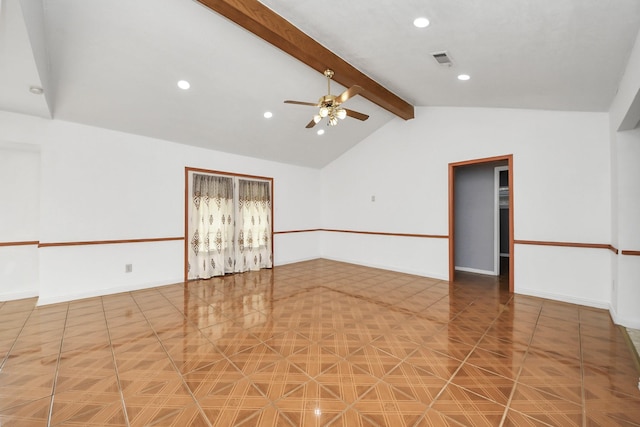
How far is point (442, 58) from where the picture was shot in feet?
10.7

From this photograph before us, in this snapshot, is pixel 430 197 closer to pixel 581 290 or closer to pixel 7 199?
pixel 581 290

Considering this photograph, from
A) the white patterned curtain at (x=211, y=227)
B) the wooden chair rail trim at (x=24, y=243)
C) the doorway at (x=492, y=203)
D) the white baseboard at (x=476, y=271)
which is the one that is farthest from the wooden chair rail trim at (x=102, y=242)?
the white baseboard at (x=476, y=271)

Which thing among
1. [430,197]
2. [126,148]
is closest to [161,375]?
[126,148]

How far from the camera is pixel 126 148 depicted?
4.66 m

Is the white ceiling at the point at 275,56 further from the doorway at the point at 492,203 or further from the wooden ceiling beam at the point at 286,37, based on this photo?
the doorway at the point at 492,203

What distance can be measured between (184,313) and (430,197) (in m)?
4.69

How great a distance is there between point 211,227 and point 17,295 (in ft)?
9.66

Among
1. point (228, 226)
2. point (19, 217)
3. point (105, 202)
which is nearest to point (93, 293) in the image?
point (105, 202)

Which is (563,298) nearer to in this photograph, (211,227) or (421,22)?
(421,22)

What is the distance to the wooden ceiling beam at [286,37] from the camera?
2.67 meters

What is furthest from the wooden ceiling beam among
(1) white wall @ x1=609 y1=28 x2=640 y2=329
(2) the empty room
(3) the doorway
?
(1) white wall @ x1=609 y1=28 x2=640 y2=329

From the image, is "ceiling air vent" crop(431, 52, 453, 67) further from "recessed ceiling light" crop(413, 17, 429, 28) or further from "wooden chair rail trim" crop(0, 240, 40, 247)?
"wooden chair rail trim" crop(0, 240, 40, 247)

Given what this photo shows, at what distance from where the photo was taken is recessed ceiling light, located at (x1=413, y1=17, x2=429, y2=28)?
2606 mm

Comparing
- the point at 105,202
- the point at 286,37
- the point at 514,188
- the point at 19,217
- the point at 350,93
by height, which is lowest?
the point at 19,217
